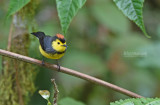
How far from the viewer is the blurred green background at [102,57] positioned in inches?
126

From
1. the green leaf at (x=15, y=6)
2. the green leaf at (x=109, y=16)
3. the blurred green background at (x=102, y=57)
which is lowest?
the blurred green background at (x=102, y=57)

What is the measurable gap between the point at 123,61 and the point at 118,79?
0.27 meters

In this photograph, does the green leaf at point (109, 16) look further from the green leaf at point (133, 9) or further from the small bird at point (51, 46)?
the green leaf at point (133, 9)

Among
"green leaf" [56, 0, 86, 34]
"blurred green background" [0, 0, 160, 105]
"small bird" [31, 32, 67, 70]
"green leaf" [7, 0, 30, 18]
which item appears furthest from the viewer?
"blurred green background" [0, 0, 160, 105]

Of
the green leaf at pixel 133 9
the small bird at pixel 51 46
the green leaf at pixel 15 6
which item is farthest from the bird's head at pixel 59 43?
the green leaf at pixel 133 9

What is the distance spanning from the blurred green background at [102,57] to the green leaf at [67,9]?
1900 mm

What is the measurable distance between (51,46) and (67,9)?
928mm

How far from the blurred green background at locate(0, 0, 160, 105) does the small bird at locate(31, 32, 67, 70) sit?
993mm

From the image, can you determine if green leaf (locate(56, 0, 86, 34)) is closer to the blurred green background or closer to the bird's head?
the bird's head

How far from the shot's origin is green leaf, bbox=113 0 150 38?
121 cm

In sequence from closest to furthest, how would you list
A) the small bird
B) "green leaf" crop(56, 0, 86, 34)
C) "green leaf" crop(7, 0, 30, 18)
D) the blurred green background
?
"green leaf" crop(56, 0, 86, 34), "green leaf" crop(7, 0, 30, 18), the small bird, the blurred green background

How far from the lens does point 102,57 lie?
356cm

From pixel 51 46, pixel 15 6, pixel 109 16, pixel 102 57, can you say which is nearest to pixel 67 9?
pixel 15 6

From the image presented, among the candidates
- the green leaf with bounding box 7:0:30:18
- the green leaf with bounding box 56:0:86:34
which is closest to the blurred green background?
the green leaf with bounding box 7:0:30:18
